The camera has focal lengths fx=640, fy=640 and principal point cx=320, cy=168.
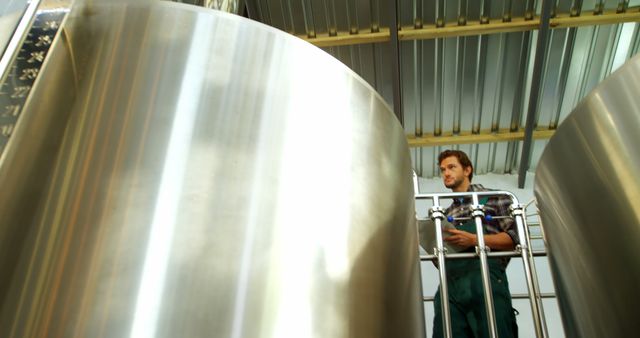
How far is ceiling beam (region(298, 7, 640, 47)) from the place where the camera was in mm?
5340

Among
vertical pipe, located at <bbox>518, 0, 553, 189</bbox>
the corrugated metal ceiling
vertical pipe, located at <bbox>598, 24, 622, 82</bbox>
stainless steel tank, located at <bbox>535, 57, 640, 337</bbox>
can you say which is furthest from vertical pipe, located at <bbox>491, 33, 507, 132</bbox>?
stainless steel tank, located at <bbox>535, 57, 640, 337</bbox>

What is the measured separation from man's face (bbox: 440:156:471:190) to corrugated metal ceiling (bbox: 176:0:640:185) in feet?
7.92

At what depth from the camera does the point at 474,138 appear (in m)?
6.48

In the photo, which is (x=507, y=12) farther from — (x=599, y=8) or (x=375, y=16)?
(x=375, y=16)

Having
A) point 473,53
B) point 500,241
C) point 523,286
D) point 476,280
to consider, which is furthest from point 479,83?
point 476,280

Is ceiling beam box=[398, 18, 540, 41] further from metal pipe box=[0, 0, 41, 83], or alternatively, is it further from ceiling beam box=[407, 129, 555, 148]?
metal pipe box=[0, 0, 41, 83]

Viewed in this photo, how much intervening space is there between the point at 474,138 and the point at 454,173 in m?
3.36

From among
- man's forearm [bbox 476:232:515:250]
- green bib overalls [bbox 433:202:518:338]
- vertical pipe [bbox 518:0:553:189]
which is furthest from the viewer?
vertical pipe [bbox 518:0:553:189]

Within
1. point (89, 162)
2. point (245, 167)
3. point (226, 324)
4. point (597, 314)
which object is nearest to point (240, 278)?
point (226, 324)

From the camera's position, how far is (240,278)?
1131mm

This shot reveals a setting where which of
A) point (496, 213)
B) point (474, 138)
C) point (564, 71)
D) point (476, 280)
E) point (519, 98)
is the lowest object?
point (476, 280)

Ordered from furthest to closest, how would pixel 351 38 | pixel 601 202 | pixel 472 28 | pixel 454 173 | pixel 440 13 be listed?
pixel 351 38, pixel 440 13, pixel 472 28, pixel 454 173, pixel 601 202

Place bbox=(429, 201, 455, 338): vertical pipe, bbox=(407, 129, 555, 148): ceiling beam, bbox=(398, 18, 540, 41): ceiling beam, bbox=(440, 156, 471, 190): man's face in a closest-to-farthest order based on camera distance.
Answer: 1. bbox=(429, 201, 455, 338): vertical pipe
2. bbox=(440, 156, 471, 190): man's face
3. bbox=(398, 18, 540, 41): ceiling beam
4. bbox=(407, 129, 555, 148): ceiling beam

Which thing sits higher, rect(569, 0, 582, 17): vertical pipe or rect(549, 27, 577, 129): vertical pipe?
rect(569, 0, 582, 17): vertical pipe
